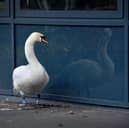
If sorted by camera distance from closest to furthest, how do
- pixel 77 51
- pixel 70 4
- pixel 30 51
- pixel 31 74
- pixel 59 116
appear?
pixel 59 116, pixel 31 74, pixel 30 51, pixel 77 51, pixel 70 4

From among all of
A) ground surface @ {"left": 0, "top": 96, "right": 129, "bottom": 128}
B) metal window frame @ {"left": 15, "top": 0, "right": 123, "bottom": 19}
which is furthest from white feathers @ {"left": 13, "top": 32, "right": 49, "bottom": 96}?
metal window frame @ {"left": 15, "top": 0, "right": 123, "bottom": 19}

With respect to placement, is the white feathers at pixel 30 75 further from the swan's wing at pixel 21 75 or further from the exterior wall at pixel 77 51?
the exterior wall at pixel 77 51

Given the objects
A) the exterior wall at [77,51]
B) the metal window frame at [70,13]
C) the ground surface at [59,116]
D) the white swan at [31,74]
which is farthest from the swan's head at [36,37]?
the ground surface at [59,116]

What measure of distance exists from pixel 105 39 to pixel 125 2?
59 centimetres

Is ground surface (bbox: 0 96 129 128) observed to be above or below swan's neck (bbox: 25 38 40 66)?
below

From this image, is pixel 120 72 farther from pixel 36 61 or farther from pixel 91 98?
pixel 36 61

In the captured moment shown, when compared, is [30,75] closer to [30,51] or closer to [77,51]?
[30,51]

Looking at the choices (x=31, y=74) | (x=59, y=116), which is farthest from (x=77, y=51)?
(x=59, y=116)

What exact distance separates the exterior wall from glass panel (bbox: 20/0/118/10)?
0.10 m

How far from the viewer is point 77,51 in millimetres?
8938

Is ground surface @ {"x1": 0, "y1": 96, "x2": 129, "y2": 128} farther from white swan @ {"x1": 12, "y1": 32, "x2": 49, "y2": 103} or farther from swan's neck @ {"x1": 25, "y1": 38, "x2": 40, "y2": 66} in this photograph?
swan's neck @ {"x1": 25, "y1": 38, "x2": 40, "y2": 66}

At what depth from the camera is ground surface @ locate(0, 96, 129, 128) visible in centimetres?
782

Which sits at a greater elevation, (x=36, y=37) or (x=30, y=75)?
(x=36, y=37)

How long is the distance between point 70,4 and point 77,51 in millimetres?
705
